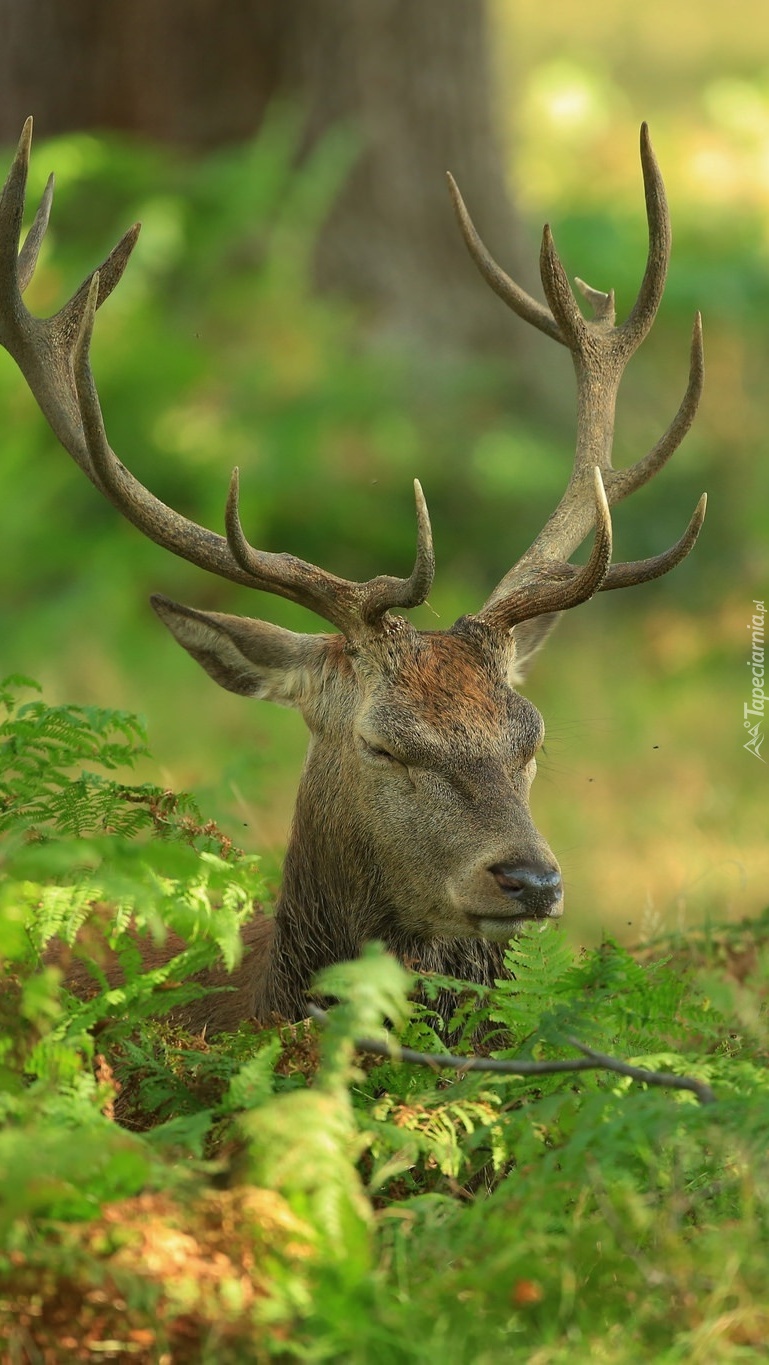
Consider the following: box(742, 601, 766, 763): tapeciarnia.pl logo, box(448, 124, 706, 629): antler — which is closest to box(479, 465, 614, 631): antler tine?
box(448, 124, 706, 629): antler

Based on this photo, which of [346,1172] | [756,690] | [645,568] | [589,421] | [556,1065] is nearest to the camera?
[346,1172]

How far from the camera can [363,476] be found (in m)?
11.3

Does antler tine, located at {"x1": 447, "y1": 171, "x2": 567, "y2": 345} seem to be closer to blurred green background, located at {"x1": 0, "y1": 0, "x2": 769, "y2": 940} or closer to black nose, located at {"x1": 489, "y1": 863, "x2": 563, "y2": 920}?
black nose, located at {"x1": 489, "y1": 863, "x2": 563, "y2": 920}

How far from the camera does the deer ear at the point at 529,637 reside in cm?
555

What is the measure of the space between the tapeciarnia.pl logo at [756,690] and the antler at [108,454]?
160 inches

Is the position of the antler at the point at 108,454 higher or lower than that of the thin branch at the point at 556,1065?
higher

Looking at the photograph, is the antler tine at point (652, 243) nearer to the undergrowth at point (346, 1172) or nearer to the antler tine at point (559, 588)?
the antler tine at point (559, 588)

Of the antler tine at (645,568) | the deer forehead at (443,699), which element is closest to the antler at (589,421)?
the antler tine at (645,568)

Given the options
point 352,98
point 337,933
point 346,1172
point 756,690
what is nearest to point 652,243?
point 337,933

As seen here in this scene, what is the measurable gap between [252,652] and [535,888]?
139cm

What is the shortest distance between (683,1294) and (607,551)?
84.2 inches

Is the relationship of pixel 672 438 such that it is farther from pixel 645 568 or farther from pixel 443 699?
pixel 443 699

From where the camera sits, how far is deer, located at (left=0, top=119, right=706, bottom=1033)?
445 centimetres

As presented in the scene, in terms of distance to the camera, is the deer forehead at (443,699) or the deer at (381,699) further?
the deer forehead at (443,699)
